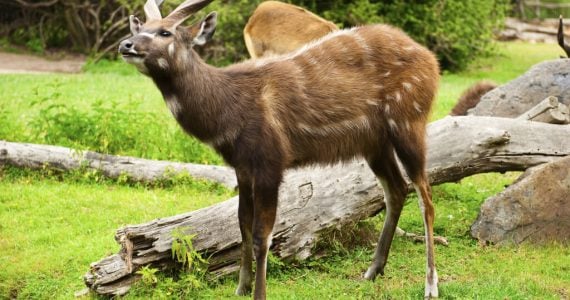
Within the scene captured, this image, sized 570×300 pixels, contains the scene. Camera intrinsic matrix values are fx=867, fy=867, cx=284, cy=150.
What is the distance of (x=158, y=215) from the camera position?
8.12m

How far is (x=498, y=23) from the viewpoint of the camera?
789 inches

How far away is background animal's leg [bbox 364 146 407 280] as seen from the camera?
6578mm

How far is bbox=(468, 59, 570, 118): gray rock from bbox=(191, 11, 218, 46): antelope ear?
452 centimetres

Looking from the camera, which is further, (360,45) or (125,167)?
(125,167)

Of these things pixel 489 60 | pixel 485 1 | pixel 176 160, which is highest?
pixel 176 160

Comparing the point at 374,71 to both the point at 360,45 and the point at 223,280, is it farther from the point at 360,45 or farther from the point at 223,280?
the point at 223,280

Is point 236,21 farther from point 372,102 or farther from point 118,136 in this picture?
point 372,102

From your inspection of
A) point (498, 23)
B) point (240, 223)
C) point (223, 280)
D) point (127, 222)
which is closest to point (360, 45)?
point (240, 223)

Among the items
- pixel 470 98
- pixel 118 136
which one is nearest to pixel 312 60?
pixel 118 136

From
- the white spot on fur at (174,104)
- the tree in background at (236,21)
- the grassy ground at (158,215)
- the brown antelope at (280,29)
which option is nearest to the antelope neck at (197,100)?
the white spot on fur at (174,104)

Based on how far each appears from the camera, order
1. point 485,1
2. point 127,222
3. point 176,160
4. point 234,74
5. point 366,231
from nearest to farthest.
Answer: point 234,74
point 366,231
point 127,222
point 176,160
point 485,1

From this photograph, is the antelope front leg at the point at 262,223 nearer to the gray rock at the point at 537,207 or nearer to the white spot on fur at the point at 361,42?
the white spot on fur at the point at 361,42

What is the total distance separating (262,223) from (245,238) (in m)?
0.46

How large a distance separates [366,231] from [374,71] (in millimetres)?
1695
